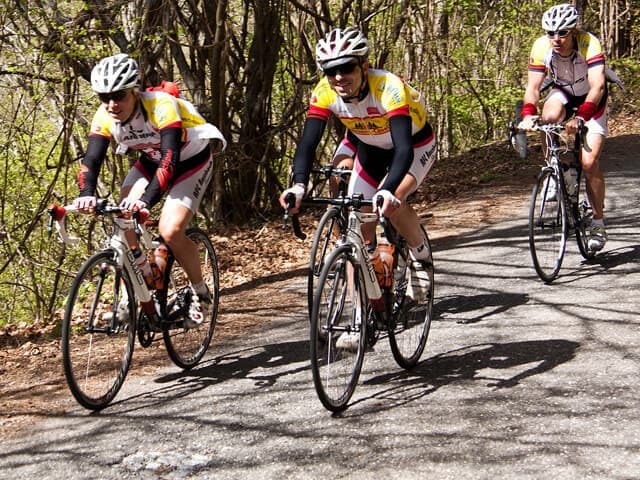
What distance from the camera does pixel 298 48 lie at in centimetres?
1415

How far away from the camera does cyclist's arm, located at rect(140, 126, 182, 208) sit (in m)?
5.72

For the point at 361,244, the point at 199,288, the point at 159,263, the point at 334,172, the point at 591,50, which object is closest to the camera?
the point at 361,244

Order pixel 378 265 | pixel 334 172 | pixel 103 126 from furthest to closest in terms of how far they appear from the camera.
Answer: pixel 334 172 < pixel 103 126 < pixel 378 265

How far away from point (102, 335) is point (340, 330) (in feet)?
5.37

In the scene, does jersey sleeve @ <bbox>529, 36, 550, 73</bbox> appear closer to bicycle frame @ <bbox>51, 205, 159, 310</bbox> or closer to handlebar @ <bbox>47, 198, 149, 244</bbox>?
bicycle frame @ <bbox>51, 205, 159, 310</bbox>

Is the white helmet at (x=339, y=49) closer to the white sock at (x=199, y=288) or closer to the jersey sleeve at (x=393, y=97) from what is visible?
the jersey sleeve at (x=393, y=97)

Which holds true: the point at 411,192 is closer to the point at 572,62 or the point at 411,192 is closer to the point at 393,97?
the point at 393,97

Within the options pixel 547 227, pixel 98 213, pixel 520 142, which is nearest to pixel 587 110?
pixel 520 142

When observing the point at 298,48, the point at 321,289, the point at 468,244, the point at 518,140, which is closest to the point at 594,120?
the point at 518,140

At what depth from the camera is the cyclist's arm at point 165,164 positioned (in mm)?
5723

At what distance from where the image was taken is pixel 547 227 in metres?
8.16

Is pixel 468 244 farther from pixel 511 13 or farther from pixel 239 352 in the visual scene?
pixel 511 13

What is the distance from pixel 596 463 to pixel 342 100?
2.72 m

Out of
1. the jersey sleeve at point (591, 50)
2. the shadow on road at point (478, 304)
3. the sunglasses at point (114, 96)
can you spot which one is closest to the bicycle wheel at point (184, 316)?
the sunglasses at point (114, 96)
